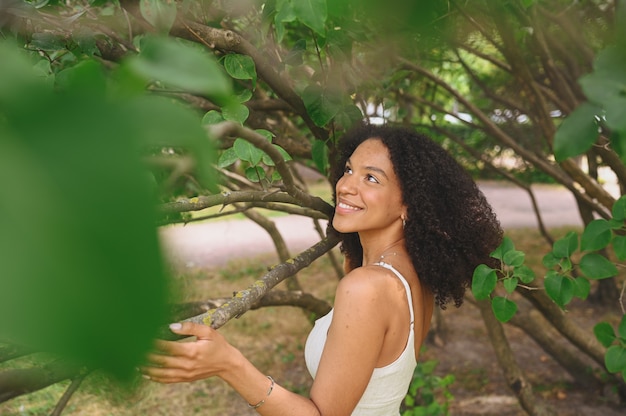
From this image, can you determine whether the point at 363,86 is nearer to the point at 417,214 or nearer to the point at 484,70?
the point at 417,214

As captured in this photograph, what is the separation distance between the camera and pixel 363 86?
2.84 metres

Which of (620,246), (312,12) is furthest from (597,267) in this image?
(312,12)

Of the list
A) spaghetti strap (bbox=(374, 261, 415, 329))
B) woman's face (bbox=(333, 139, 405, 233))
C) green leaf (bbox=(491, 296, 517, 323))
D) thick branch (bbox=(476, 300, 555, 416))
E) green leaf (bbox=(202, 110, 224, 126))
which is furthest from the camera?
thick branch (bbox=(476, 300, 555, 416))

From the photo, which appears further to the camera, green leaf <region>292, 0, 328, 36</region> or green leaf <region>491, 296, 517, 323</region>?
green leaf <region>491, 296, 517, 323</region>

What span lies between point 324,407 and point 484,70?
294 inches

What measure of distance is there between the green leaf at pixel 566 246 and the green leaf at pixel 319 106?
877 millimetres

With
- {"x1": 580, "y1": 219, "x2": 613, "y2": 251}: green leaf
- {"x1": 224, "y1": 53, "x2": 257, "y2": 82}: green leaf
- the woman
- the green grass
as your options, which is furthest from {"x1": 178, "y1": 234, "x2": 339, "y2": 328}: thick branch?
the green grass

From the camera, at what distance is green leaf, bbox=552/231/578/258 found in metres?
1.82

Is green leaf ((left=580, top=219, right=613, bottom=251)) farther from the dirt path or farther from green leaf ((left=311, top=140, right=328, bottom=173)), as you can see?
the dirt path

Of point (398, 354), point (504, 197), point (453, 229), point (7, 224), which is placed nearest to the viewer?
point (7, 224)

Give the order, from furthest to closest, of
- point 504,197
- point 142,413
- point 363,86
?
point 504,197 < point 142,413 < point 363,86

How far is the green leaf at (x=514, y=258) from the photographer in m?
1.83

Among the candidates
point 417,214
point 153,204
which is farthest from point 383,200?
point 153,204

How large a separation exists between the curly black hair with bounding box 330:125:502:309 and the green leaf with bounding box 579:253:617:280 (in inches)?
21.3
